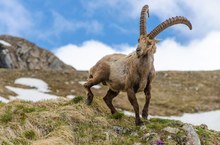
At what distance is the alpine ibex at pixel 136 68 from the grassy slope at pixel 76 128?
792mm

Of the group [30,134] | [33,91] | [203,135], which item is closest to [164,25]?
[203,135]

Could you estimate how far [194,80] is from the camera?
61.7 m

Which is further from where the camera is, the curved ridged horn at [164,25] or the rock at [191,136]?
the curved ridged horn at [164,25]

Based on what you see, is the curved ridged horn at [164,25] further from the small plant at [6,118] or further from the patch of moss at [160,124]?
the small plant at [6,118]

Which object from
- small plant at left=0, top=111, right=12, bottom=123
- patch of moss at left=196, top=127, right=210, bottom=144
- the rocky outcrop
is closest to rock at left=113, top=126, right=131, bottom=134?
patch of moss at left=196, top=127, right=210, bottom=144

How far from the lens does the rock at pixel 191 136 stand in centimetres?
1330

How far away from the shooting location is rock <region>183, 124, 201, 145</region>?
1330 cm

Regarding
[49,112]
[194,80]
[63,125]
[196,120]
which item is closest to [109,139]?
[63,125]

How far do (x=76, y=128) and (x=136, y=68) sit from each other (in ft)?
9.44

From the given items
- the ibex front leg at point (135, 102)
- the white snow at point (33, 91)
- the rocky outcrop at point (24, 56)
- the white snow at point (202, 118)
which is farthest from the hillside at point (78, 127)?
the rocky outcrop at point (24, 56)

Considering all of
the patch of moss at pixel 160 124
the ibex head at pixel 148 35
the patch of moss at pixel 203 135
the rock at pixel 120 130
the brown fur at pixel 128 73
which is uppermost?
the ibex head at pixel 148 35

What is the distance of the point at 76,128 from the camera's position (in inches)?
541

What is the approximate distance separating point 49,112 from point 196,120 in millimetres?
32529

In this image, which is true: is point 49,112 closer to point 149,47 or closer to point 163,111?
point 149,47
